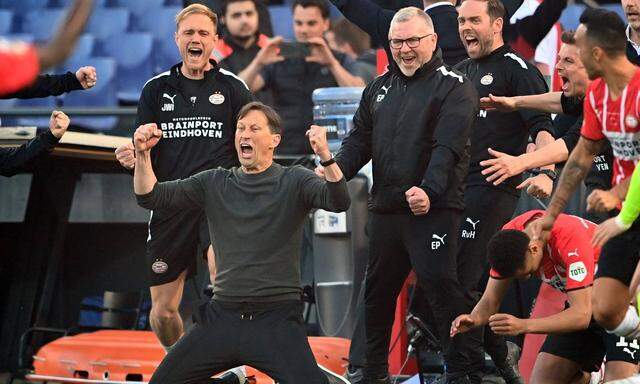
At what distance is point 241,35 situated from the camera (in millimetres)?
12195

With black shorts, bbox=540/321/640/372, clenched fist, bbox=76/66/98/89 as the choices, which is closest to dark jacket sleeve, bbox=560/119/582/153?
black shorts, bbox=540/321/640/372

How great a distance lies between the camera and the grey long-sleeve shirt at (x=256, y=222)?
766cm

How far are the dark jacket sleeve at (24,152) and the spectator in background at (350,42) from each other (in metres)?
3.64

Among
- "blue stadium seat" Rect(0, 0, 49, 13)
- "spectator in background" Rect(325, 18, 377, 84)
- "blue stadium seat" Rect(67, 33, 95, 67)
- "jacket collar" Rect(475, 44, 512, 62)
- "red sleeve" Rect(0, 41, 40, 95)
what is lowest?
"red sleeve" Rect(0, 41, 40, 95)

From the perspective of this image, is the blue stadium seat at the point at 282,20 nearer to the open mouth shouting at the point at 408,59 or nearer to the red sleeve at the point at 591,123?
the open mouth shouting at the point at 408,59

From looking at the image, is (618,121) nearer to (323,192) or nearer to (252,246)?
(323,192)

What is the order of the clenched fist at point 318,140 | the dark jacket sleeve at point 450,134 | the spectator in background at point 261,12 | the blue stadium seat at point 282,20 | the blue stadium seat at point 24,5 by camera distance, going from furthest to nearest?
the blue stadium seat at point 24,5 < the blue stadium seat at point 282,20 < the spectator in background at point 261,12 < the dark jacket sleeve at point 450,134 < the clenched fist at point 318,140

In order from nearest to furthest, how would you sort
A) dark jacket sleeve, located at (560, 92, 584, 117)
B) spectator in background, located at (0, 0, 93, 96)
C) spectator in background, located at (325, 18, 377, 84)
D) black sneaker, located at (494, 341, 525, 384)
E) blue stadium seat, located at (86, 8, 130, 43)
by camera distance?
1. spectator in background, located at (0, 0, 93, 96)
2. dark jacket sleeve, located at (560, 92, 584, 117)
3. black sneaker, located at (494, 341, 525, 384)
4. spectator in background, located at (325, 18, 377, 84)
5. blue stadium seat, located at (86, 8, 130, 43)

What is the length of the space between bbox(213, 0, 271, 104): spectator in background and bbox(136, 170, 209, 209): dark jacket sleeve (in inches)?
167

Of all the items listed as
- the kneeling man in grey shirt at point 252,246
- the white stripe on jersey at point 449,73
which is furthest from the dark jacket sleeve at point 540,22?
the kneeling man in grey shirt at point 252,246

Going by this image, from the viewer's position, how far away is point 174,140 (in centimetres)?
901

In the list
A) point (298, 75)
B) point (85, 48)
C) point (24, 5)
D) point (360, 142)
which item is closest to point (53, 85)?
point (360, 142)

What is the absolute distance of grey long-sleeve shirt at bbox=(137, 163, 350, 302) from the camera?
7660mm

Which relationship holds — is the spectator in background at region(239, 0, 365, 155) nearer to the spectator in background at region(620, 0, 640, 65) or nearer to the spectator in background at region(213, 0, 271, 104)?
the spectator in background at region(213, 0, 271, 104)
